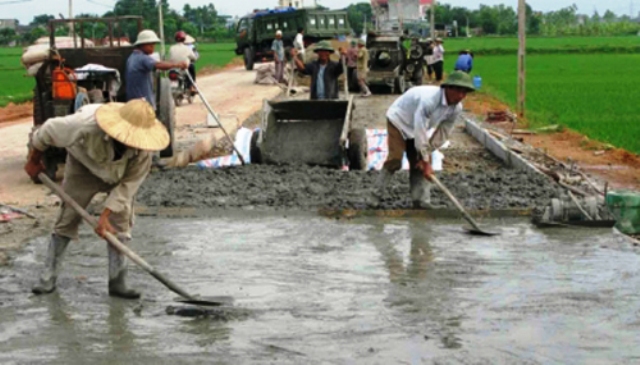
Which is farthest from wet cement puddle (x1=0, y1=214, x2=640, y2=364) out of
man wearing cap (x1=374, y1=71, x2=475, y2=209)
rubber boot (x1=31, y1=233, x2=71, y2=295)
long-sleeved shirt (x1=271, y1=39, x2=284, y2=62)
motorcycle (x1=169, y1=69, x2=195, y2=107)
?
long-sleeved shirt (x1=271, y1=39, x2=284, y2=62)

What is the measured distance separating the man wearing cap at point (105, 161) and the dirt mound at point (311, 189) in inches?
124

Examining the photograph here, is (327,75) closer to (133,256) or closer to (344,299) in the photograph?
(344,299)

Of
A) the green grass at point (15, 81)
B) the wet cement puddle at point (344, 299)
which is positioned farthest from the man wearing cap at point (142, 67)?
the green grass at point (15, 81)

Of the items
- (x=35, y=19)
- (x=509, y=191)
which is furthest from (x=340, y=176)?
(x=35, y=19)

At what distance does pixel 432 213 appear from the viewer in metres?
9.51

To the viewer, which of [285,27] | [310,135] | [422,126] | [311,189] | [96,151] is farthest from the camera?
[285,27]

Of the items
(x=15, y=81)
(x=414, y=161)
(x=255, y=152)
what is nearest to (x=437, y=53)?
(x=15, y=81)

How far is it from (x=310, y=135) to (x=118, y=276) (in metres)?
6.89

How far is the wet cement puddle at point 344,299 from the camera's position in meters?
5.52

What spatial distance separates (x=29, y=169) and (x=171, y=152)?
646cm

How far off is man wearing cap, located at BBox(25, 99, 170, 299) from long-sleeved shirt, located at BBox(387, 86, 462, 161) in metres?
3.19

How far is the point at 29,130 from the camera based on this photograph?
18.3 meters

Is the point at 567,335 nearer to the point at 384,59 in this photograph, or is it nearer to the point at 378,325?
the point at 378,325

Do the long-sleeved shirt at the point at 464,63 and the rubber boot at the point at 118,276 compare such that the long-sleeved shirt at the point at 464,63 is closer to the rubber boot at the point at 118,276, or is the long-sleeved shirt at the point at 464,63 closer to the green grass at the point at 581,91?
the green grass at the point at 581,91
